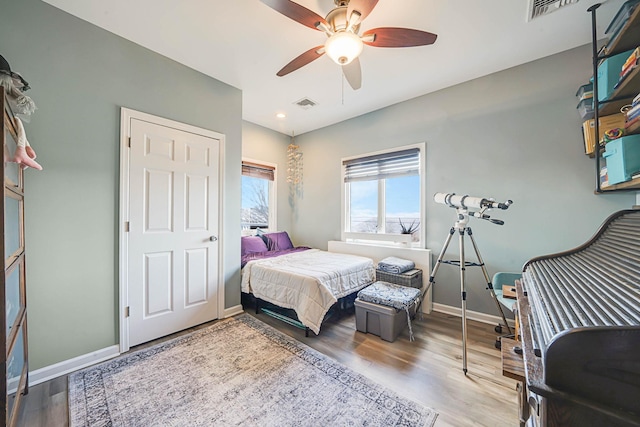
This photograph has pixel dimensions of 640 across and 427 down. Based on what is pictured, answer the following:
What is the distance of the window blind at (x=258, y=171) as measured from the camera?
3.90m

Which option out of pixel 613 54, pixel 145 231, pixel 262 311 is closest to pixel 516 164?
pixel 613 54

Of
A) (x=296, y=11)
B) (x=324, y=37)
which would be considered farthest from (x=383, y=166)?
(x=296, y=11)

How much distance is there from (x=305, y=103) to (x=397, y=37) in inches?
72.3

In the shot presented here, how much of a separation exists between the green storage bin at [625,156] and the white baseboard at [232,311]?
11.3 feet

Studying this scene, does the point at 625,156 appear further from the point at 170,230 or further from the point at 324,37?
the point at 170,230

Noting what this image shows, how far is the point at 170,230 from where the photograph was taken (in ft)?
7.83

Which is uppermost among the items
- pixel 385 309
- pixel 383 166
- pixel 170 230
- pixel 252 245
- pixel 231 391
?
pixel 383 166

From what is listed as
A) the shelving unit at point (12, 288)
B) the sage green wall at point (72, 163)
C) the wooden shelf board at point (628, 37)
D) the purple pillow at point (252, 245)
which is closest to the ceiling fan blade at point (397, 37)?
the wooden shelf board at point (628, 37)

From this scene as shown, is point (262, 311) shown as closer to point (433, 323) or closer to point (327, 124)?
point (433, 323)

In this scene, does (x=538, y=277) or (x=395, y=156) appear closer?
(x=538, y=277)

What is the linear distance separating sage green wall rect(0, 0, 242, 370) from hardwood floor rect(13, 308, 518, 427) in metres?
0.46

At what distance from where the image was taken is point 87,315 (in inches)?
76.0

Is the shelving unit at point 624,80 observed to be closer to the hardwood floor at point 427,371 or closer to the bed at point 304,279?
the hardwood floor at point 427,371

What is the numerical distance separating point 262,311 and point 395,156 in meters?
2.61
